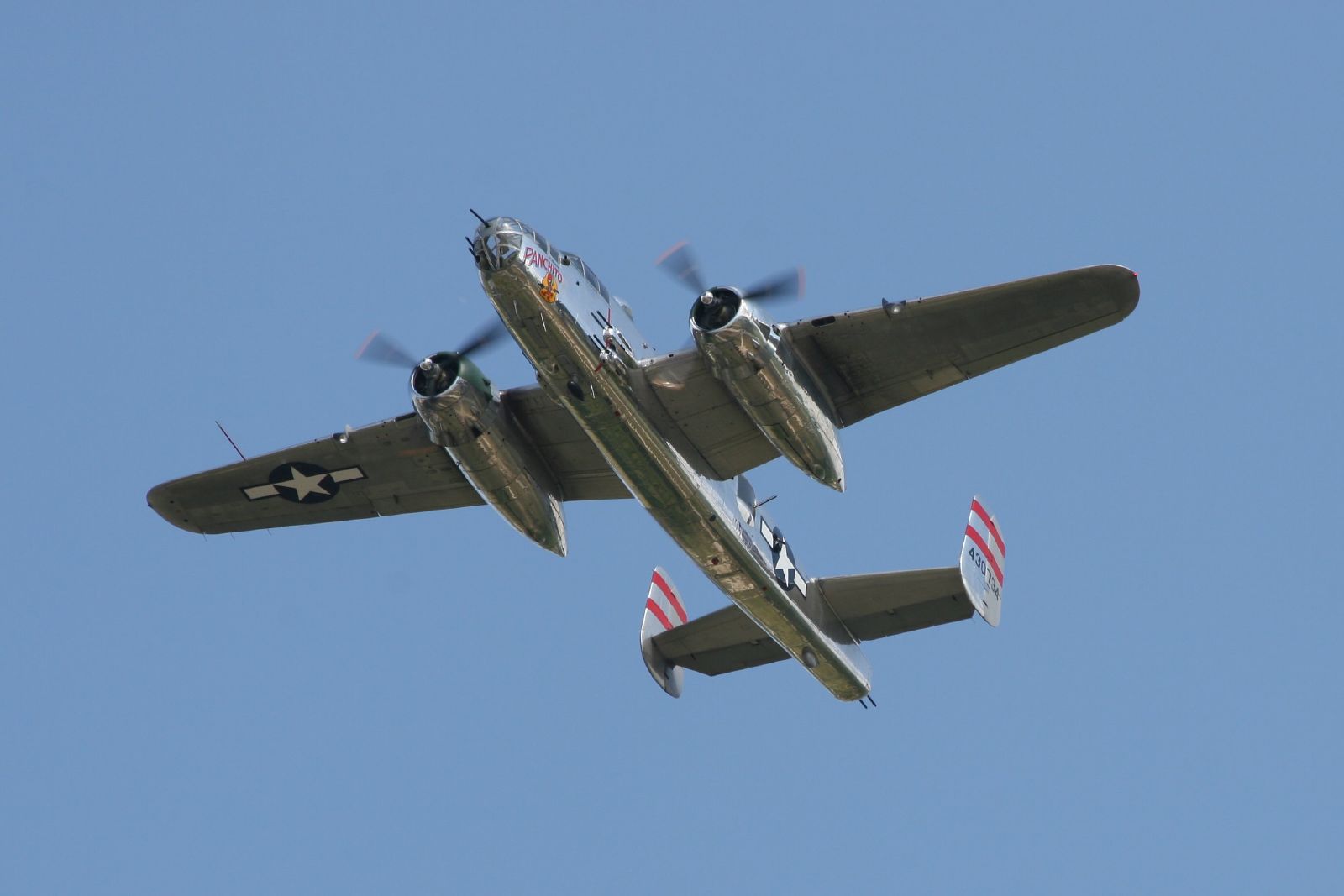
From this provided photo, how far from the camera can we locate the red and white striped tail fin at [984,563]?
89.6 ft

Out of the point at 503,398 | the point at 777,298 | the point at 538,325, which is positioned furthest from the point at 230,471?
the point at 777,298

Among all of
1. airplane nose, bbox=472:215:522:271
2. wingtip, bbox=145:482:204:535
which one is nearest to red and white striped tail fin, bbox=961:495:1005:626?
airplane nose, bbox=472:215:522:271

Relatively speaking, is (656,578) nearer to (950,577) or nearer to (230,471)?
(950,577)

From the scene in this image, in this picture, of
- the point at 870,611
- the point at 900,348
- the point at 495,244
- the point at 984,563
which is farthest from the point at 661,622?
the point at 495,244

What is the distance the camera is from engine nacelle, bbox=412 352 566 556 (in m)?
24.3

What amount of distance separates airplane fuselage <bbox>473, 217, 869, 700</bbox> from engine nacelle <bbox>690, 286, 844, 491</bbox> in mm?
1403

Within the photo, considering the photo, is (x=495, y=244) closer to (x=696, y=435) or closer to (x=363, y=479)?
(x=696, y=435)

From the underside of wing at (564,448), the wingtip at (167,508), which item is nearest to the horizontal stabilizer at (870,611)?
the underside of wing at (564,448)

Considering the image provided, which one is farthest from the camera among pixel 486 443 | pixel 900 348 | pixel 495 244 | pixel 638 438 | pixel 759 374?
pixel 486 443

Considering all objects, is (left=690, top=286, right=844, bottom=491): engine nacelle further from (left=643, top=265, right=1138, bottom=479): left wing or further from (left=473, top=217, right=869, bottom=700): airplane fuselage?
(left=473, top=217, right=869, bottom=700): airplane fuselage

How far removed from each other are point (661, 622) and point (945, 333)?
9.04m

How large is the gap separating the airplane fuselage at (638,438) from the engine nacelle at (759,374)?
4.60 feet

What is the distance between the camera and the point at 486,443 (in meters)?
24.8

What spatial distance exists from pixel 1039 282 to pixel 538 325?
6722 millimetres
